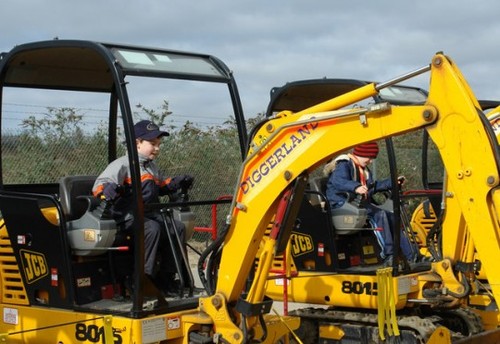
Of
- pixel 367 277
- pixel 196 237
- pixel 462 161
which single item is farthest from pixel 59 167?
pixel 462 161

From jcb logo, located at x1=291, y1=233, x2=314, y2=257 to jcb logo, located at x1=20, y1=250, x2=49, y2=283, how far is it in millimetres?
3016

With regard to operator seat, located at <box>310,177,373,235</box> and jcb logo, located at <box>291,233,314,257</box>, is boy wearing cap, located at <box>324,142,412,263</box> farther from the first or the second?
jcb logo, located at <box>291,233,314,257</box>

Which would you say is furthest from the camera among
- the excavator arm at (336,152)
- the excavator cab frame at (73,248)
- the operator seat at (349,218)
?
the operator seat at (349,218)

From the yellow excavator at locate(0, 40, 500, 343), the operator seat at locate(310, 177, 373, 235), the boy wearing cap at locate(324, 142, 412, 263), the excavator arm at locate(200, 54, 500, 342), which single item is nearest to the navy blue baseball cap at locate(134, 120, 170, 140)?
the yellow excavator at locate(0, 40, 500, 343)

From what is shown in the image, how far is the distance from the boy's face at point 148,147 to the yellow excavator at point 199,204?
498 millimetres

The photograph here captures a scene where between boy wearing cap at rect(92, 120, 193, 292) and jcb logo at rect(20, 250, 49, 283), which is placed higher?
boy wearing cap at rect(92, 120, 193, 292)

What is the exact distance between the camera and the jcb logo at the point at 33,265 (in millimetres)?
6035

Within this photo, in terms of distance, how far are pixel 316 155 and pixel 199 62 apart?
4.59 ft

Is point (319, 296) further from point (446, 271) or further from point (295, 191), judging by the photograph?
point (295, 191)

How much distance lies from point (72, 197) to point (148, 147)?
0.68 metres

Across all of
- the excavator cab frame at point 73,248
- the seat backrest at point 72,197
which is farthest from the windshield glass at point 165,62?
the seat backrest at point 72,197

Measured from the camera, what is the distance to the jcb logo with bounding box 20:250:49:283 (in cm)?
604

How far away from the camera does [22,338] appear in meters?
6.19

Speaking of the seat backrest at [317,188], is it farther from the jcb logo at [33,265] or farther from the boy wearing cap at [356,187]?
the jcb logo at [33,265]
